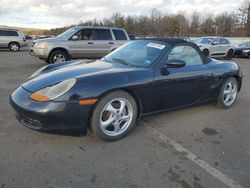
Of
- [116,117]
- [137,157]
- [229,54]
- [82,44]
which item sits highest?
[82,44]

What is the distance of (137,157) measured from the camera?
122 inches

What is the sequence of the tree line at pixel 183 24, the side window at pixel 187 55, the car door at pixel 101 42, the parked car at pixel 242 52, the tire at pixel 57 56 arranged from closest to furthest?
1. the side window at pixel 187 55
2. the tire at pixel 57 56
3. the car door at pixel 101 42
4. the parked car at pixel 242 52
5. the tree line at pixel 183 24

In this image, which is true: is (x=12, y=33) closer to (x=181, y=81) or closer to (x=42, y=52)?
(x=42, y=52)

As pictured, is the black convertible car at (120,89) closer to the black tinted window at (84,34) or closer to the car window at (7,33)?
the black tinted window at (84,34)

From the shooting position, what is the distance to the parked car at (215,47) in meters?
15.9

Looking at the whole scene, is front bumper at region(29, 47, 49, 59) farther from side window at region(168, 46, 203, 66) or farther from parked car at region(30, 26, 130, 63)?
side window at region(168, 46, 203, 66)

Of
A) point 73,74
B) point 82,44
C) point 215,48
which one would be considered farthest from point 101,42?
point 215,48

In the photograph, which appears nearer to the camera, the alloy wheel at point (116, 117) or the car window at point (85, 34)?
the alloy wheel at point (116, 117)

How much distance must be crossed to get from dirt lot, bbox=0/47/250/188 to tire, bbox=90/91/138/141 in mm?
133

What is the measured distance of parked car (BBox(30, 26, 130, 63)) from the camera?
10133 millimetres

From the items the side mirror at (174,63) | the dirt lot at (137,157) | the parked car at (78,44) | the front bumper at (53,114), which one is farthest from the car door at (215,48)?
the front bumper at (53,114)

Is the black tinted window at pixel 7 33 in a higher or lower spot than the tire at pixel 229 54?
higher

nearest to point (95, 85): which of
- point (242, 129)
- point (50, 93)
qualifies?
point (50, 93)

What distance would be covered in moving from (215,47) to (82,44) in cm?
940
